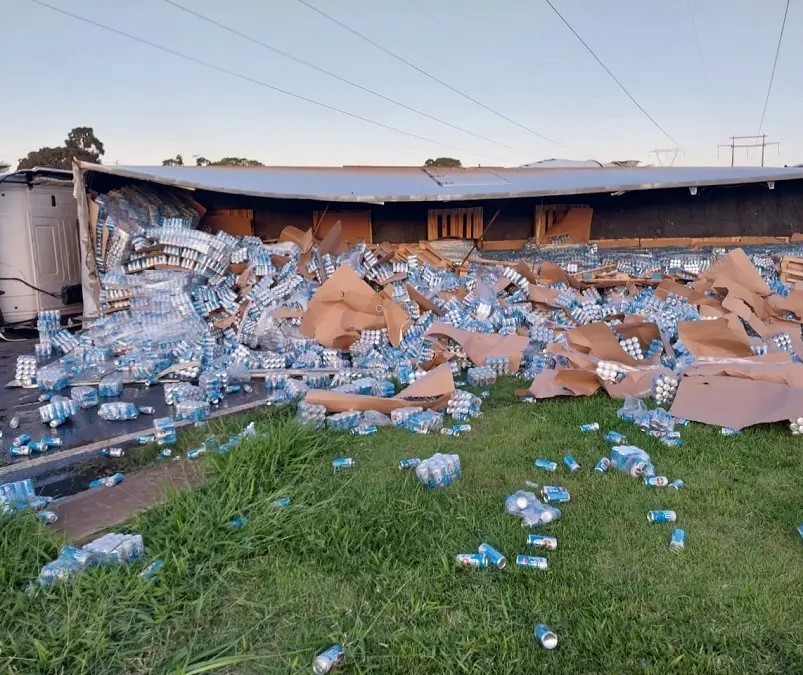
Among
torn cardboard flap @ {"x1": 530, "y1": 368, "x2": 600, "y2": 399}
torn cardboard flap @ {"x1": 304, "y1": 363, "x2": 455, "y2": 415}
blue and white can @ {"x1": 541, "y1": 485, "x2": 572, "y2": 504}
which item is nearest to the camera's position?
blue and white can @ {"x1": 541, "y1": 485, "x2": 572, "y2": 504}

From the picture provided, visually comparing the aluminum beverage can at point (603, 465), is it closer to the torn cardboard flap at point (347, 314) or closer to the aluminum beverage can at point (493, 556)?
the aluminum beverage can at point (493, 556)

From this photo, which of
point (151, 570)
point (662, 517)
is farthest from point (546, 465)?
point (151, 570)

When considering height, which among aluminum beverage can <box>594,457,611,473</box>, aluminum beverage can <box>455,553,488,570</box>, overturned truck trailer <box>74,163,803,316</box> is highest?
overturned truck trailer <box>74,163,803,316</box>

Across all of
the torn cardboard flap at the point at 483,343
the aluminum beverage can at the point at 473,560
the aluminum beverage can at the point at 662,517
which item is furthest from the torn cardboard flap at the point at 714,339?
the aluminum beverage can at the point at 473,560

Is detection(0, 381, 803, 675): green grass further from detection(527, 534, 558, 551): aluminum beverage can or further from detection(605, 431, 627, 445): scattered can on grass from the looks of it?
detection(605, 431, 627, 445): scattered can on grass

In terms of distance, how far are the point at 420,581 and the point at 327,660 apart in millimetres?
561

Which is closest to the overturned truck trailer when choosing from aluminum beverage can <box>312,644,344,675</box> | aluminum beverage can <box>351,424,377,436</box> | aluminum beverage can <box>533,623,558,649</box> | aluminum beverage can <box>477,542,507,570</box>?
aluminum beverage can <box>351,424,377,436</box>

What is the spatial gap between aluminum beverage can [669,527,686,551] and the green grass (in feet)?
0.10

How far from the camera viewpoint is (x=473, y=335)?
20.4 feet

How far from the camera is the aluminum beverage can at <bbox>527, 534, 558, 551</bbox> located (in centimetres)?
279

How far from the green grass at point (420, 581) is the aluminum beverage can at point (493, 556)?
5 cm

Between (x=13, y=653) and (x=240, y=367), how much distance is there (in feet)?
13.6

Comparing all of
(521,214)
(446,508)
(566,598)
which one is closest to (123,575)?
(446,508)

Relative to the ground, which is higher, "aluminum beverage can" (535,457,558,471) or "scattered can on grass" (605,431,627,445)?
"scattered can on grass" (605,431,627,445)
